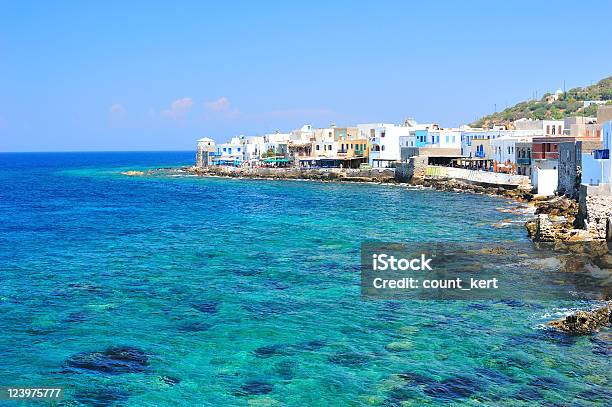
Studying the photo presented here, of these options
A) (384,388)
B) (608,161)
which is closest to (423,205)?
(608,161)

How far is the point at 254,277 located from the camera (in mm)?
30000

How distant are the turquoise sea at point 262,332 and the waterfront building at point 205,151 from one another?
291ft

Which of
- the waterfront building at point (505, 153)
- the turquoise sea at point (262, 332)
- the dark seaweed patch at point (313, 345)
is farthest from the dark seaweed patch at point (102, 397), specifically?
the waterfront building at point (505, 153)

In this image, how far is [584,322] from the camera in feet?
69.3

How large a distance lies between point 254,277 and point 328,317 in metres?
7.25

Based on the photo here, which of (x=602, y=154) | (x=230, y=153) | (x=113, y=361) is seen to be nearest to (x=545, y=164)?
(x=602, y=154)

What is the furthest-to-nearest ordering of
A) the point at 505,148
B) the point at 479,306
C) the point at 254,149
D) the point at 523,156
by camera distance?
the point at 254,149, the point at 505,148, the point at 523,156, the point at 479,306

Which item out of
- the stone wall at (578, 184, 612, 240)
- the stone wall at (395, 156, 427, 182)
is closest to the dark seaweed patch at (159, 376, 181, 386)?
the stone wall at (578, 184, 612, 240)

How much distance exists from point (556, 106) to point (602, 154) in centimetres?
12389

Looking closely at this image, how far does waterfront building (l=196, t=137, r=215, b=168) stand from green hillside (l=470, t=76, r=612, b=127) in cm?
5934

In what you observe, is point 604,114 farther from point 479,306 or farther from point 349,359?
point 349,359

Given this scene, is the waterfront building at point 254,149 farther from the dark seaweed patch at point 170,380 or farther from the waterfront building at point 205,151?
the dark seaweed patch at point 170,380

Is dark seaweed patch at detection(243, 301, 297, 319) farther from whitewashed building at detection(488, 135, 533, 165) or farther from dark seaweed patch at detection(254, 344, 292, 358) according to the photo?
whitewashed building at detection(488, 135, 533, 165)

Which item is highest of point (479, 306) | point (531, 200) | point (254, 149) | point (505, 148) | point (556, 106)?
point (556, 106)
